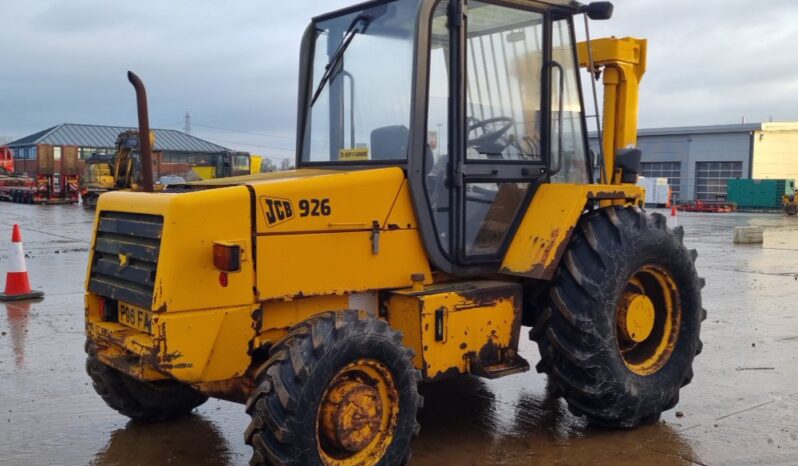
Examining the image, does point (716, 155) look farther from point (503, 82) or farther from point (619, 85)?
point (503, 82)

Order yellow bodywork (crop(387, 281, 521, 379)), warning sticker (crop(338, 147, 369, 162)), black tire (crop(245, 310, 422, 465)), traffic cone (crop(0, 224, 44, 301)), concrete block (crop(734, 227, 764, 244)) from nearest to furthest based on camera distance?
black tire (crop(245, 310, 422, 465)) < yellow bodywork (crop(387, 281, 521, 379)) < warning sticker (crop(338, 147, 369, 162)) < traffic cone (crop(0, 224, 44, 301)) < concrete block (crop(734, 227, 764, 244))

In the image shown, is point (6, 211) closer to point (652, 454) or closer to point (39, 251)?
point (39, 251)

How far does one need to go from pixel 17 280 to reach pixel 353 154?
6536 mm

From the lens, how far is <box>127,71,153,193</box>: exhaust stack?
163 inches

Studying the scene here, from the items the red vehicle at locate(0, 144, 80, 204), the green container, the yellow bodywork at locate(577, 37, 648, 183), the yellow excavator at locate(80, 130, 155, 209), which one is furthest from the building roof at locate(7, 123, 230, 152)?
the yellow bodywork at locate(577, 37, 648, 183)

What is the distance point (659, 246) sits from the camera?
5.01 metres

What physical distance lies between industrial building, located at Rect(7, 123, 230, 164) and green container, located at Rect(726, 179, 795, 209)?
37.1 metres

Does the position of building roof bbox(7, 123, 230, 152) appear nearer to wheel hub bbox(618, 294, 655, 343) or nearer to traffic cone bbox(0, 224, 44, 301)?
traffic cone bbox(0, 224, 44, 301)

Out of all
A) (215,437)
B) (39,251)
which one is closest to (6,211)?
(39,251)

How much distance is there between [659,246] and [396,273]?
1.84 meters

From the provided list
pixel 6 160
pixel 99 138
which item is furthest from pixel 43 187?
pixel 99 138

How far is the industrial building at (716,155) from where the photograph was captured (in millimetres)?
45406

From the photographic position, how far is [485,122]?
15.6 feet

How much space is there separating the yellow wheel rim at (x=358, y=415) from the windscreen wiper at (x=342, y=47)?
207cm
